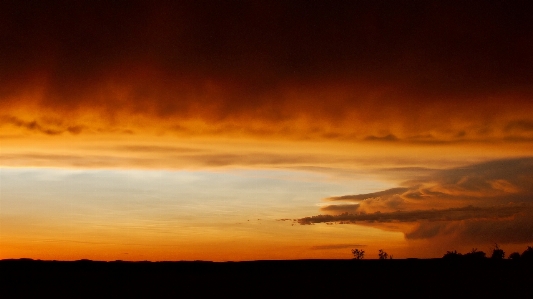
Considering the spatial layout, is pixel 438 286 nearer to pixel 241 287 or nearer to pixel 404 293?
pixel 404 293

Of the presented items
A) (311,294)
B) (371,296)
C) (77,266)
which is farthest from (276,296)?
(77,266)

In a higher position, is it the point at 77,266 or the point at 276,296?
the point at 77,266

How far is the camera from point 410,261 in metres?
48.7

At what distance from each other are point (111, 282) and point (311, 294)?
9842mm

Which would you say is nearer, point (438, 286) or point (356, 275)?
point (438, 286)

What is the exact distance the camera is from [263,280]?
3500cm

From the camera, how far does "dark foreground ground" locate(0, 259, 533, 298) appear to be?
97.8 ft

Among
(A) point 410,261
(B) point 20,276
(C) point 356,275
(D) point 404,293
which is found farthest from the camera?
(A) point 410,261

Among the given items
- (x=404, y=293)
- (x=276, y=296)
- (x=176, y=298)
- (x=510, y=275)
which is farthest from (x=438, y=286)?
(x=176, y=298)

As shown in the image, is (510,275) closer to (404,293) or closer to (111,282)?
(404,293)

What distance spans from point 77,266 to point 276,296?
59.5 feet

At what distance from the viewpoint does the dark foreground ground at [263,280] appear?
29.8 m

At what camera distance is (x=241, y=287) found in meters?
32.1

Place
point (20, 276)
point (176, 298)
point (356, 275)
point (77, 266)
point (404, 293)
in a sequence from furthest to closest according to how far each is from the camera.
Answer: point (77, 266) < point (356, 275) < point (20, 276) < point (404, 293) < point (176, 298)
